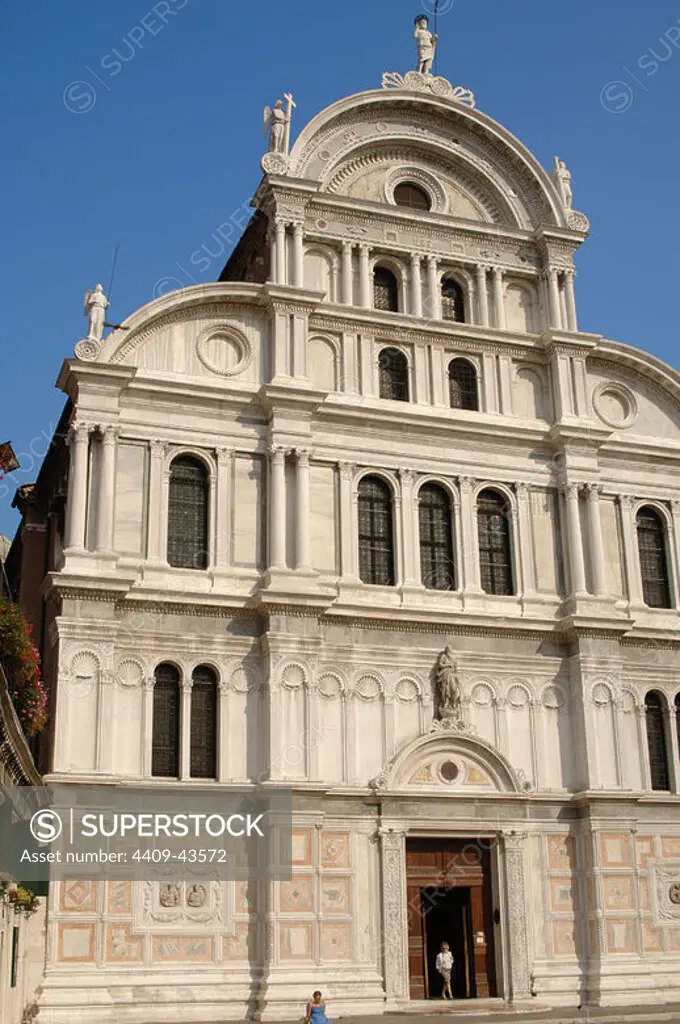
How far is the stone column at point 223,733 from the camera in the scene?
25.6 m

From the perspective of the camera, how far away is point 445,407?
98.3ft

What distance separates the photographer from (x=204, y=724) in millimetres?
26000

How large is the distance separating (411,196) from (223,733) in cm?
1414

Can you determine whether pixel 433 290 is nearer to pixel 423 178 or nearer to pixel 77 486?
pixel 423 178

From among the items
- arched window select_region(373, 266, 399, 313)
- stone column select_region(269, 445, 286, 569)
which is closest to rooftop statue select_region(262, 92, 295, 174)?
arched window select_region(373, 266, 399, 313)

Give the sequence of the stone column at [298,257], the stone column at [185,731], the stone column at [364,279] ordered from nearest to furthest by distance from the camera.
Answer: the stone column at [185,731] < the stone column at [298,257] < the stone column at [364,279]

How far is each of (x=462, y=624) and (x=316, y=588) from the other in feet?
11.3

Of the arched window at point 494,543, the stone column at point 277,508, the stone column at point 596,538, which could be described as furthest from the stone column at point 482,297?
the stone column at point 277,508

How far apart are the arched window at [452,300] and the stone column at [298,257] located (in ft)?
12.5

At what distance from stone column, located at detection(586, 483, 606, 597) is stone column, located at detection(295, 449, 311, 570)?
22.0 feet

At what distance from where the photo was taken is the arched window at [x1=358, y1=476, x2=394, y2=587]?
28.2 meters

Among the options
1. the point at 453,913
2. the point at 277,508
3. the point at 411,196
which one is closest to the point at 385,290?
the point at 411,196

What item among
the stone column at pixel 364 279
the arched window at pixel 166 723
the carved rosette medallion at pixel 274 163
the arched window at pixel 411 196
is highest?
the arched window at pixel 411 196

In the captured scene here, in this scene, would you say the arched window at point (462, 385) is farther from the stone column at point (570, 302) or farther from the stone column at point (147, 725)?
the stone column at point (147, 725)
